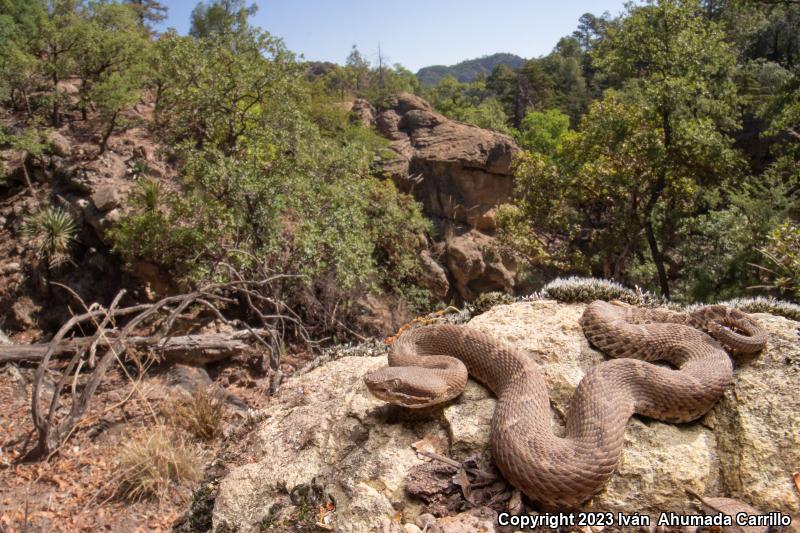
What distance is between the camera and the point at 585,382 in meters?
2.81

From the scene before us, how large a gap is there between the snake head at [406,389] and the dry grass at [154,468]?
447cm

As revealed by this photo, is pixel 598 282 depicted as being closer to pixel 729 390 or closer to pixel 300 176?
pixel 729 390

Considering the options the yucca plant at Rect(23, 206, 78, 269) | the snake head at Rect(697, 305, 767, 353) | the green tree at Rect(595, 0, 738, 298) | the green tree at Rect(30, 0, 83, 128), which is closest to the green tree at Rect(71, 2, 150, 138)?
the green tree at Rect(30, 0, 83, 128)

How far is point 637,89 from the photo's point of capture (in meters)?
14.7

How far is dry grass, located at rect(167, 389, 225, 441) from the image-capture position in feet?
24.3

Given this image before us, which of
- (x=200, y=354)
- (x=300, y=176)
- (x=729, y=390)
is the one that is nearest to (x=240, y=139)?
(x=300, y=176)

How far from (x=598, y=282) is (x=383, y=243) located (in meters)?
13.9

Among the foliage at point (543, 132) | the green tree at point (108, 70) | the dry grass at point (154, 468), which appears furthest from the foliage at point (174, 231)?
the foliage at point (543, 132)

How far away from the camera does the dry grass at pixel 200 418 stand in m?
7.42

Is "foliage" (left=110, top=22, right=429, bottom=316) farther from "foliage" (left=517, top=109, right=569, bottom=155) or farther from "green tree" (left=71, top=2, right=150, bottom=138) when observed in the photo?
"foliage" (left=517, top=109, right=569, bottom=155)

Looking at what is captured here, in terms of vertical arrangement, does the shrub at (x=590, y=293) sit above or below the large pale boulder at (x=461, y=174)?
below

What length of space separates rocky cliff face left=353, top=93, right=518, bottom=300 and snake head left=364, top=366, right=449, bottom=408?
1748cm

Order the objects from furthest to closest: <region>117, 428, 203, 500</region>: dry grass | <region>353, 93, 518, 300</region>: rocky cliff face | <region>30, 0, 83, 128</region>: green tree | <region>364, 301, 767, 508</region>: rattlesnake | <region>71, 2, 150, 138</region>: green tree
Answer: <region>353, 93, 518, 300</region>: rocky cliff face, <region>30, 0, 83, 128</region>: green tree, <region>71, 2, 150, 138</region>: green tree, <region>117, 428, 203, 500</region>: dry grass, <region>364, 301, 767, 508</region>: rattlesnake

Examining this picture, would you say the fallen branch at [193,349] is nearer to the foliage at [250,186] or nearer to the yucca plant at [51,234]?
the foliage at [250,186]
